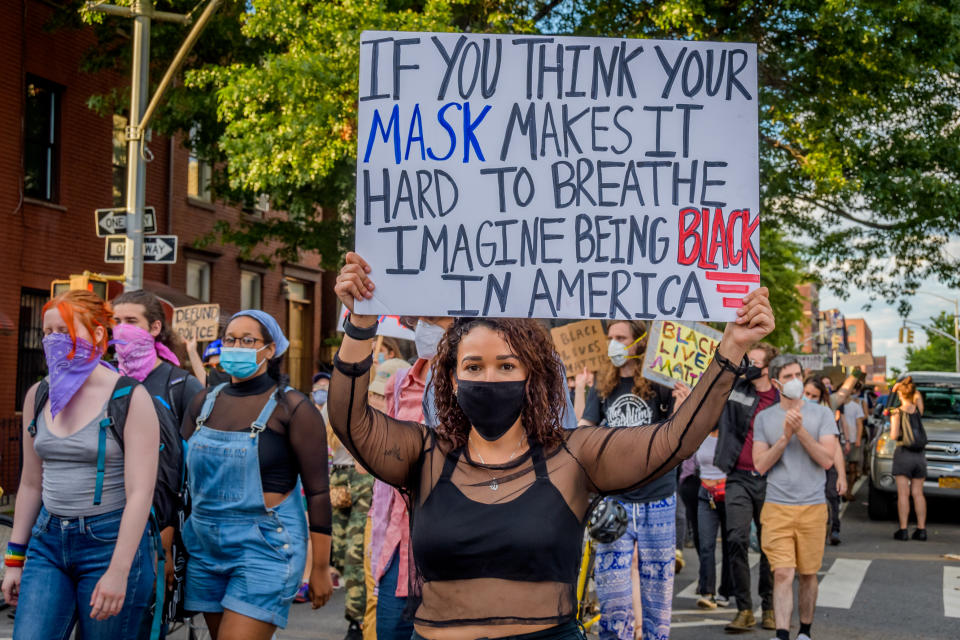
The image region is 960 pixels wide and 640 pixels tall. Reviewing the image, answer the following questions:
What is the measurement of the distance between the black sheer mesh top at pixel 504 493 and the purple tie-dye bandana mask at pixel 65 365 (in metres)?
1.65

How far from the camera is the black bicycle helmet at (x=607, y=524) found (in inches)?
230

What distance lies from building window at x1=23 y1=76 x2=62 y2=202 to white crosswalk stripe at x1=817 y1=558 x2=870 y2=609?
1439 centimetres

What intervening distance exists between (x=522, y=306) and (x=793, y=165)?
1627cm

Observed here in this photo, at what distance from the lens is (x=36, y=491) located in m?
4.33

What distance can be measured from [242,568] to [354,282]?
1.91 metres

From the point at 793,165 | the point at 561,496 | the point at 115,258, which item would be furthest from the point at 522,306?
the point at 793,165

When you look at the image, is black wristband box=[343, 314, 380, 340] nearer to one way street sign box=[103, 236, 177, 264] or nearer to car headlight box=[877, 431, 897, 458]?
one way street sign box=[103, 236, 177, 264]

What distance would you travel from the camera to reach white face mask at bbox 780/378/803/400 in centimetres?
754

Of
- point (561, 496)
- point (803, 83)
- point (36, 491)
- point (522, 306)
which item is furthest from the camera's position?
point (803, 83)

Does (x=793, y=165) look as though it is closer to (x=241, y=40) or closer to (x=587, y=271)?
(x=241, y=40)

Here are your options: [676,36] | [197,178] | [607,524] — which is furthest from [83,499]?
[197,178]

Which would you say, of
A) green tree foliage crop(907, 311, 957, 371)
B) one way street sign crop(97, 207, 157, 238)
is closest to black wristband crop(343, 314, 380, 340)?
one way street sign crop(97, 207, 157, 238)

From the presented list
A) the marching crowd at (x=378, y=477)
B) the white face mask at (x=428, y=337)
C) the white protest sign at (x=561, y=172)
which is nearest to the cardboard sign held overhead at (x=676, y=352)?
the marching crowd at (x=378, y=477)

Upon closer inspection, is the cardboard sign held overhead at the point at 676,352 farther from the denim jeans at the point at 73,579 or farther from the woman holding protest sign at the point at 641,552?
the denim jeans at the point at 73,579
